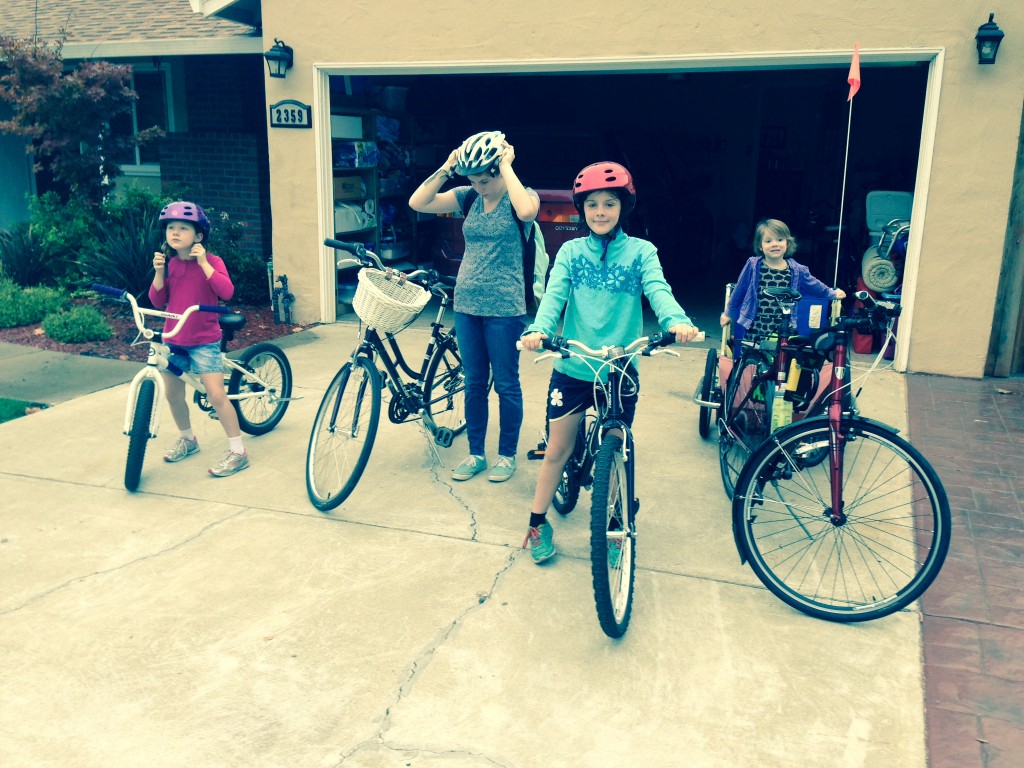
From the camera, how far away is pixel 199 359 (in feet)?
17.0

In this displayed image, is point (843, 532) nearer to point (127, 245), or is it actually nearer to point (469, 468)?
point (469, 468)

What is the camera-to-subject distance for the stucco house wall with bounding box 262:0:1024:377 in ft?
23.7

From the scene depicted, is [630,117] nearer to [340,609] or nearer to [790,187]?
[790,187]

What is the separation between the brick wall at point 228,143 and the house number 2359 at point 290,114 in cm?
208

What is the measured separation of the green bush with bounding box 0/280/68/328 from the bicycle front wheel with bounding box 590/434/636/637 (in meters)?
7.50

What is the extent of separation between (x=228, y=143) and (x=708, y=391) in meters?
7.80


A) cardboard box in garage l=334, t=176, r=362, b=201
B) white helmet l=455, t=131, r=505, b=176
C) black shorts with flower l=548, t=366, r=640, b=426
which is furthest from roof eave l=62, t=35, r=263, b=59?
black shorts with flower l=548, t=366, r=640, b=426

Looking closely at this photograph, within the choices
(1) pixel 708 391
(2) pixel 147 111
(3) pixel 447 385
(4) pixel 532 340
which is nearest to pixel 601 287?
(4) pixel 532 340

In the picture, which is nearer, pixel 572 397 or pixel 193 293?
pixel 572 397

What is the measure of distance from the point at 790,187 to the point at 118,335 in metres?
11.4

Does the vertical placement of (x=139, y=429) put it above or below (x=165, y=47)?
below

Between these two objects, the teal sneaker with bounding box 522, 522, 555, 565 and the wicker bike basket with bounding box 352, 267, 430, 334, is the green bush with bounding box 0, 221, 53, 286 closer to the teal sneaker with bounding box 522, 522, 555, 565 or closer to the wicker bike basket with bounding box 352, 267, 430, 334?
the wicker bike basket with bounding box 352, 267, 430, 334

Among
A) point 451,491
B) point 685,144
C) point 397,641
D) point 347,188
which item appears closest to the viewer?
point 397,641

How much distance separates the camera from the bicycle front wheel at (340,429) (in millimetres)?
4637
